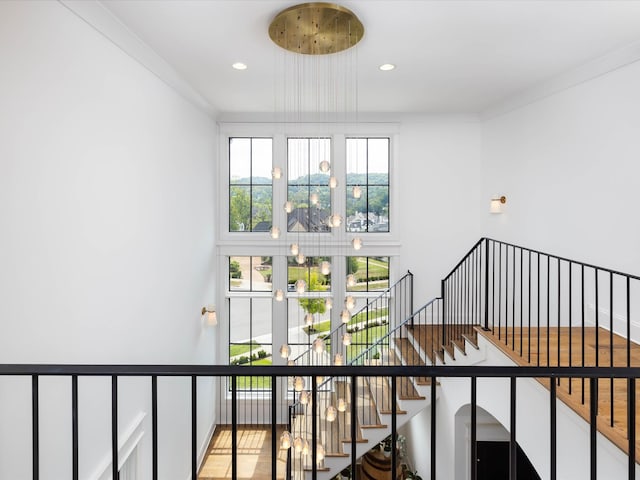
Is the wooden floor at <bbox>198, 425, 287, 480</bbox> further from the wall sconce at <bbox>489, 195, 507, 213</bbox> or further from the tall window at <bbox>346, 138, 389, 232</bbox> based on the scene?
the wall sconce at <bbox>489, 195, 507, 213</bbox>

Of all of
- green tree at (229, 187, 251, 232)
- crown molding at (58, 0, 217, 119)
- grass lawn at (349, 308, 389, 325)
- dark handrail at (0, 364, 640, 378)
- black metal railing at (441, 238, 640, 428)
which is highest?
crown molding at (58, 0, 217, 119)

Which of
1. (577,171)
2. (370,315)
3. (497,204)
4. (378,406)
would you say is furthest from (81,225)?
(497,204)

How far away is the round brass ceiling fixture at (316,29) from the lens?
279 centimetres

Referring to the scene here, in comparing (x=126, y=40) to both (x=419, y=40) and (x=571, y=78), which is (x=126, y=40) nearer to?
(x=419, y=40)

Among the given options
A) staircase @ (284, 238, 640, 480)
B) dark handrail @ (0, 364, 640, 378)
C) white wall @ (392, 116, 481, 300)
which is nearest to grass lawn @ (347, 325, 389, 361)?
staircase @ (284, 238, 640, 480)

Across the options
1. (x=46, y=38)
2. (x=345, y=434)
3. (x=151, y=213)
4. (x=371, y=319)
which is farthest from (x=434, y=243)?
(x=46, y=38)

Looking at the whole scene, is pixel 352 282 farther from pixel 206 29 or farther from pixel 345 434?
pixel 206 29

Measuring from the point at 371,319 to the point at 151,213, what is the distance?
3.80 m

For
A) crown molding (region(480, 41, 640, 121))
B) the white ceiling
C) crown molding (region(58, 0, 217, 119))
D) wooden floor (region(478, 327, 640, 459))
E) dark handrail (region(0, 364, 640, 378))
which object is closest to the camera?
dark handrail (region(0, 364, 640, 378))

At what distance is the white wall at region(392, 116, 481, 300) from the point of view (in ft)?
19.6

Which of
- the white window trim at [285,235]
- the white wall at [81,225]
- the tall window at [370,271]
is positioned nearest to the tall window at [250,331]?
the white window trim at [285,235]

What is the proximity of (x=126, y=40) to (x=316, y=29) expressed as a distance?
1514mm

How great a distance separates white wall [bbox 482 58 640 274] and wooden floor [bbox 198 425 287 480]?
447cm

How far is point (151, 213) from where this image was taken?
3.66 meters
